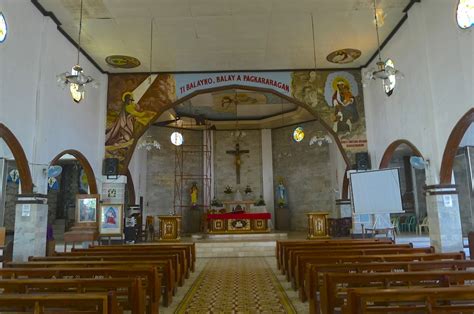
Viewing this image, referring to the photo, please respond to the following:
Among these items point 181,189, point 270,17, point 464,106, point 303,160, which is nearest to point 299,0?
point 270,17

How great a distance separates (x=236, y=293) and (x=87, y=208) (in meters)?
6.47

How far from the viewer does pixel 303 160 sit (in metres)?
18.0

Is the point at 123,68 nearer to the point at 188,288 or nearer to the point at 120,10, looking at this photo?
the point at 120,10

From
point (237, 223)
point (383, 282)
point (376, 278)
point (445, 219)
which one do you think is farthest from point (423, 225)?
point (376, 278)

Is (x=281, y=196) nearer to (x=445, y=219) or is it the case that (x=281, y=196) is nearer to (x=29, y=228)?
(x=445, y=219)

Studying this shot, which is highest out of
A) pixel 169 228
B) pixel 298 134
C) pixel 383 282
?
pixel 298 134

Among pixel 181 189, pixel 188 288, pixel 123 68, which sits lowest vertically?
pixel 188 288

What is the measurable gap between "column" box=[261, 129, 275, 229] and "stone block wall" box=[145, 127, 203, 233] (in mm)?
3310

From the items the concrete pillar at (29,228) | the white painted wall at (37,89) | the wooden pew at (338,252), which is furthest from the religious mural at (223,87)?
the wooden pew at (338,252)

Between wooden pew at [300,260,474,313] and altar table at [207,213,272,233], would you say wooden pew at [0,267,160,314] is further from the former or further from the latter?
altar table at [207,213,272,233]

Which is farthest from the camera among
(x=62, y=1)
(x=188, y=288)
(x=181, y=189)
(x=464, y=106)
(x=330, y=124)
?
(x=181, y=189)

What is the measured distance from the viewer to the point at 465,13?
6.88 meters

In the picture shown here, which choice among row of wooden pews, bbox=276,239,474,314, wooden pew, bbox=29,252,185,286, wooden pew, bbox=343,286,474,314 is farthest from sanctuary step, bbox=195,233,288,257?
wooden pew, bbox=343,286,474,314

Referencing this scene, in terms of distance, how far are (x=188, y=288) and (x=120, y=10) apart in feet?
21.5
